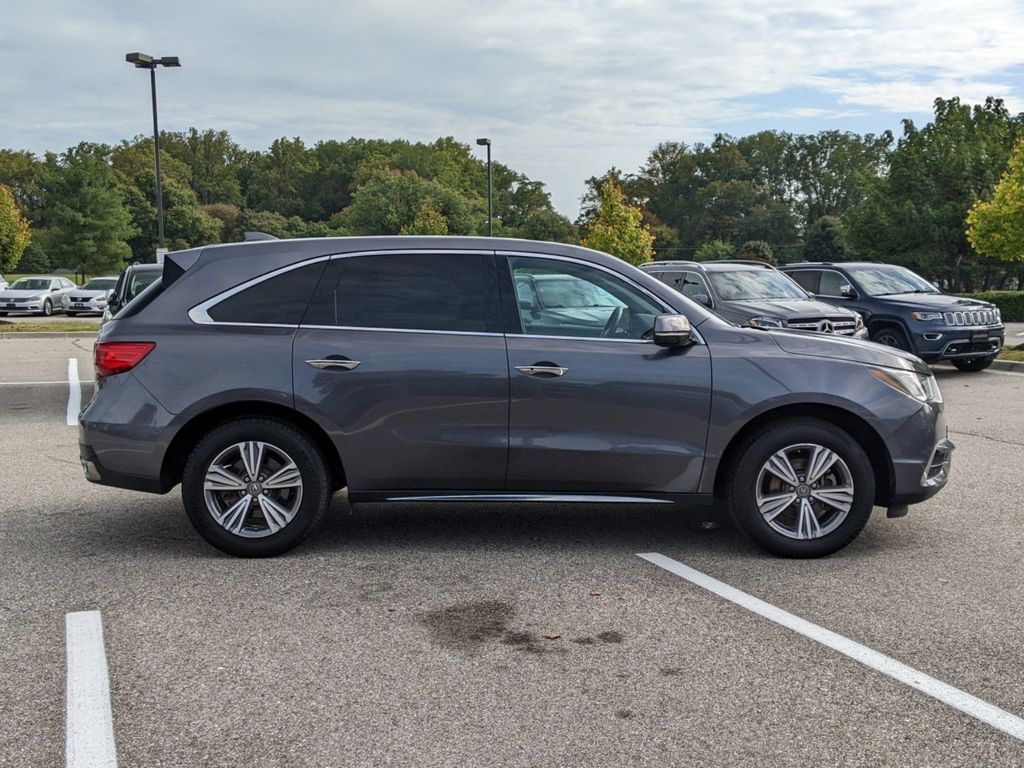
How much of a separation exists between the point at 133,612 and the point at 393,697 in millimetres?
1641

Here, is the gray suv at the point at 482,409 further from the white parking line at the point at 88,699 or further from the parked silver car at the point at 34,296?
the parked silver car at the point at 34,296

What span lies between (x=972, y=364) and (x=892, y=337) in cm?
190

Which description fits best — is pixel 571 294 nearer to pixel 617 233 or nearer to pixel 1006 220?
pixel 1006 220

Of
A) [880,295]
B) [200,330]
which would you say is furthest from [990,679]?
[880,295]

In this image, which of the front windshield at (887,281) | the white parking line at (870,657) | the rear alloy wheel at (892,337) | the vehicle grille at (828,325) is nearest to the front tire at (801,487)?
the white parking line at (870,657)

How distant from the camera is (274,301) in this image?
5711 millimetres

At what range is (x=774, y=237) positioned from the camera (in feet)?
331

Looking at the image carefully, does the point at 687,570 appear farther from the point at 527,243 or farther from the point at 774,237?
the point at 774,237

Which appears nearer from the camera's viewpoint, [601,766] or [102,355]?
[601,766]

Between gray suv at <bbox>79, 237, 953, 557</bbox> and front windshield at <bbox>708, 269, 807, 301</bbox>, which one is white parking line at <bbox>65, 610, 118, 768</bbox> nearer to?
gray suv at <bbox>79, 237, 953, 557</bbox>

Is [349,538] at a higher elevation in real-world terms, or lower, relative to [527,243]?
lower

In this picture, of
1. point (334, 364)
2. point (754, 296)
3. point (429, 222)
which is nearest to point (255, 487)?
point (334, 364)

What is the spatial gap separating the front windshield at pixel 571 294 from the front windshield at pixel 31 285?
1520 inches

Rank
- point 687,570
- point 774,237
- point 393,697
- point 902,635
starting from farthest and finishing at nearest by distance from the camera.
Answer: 1. point 774,237
2. point 687,570
3. point 902,635
4. point 393,697
